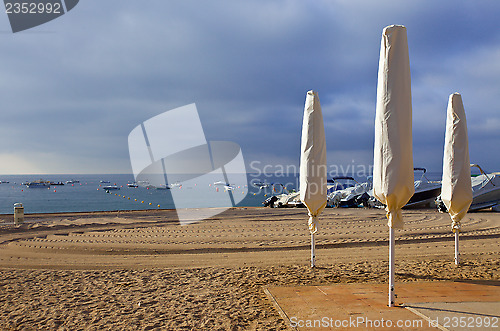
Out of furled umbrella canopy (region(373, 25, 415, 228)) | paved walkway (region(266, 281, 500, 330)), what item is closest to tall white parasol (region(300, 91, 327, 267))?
paved walkway (region(266, 281, 500, 330))

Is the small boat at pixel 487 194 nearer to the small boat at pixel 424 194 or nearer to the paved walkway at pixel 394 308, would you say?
the small boat at pixel 424 194

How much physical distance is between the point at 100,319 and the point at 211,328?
1.54m

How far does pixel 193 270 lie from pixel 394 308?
13.8ft

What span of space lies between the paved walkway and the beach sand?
1.16 ft

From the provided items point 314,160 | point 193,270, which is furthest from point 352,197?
point 193,270

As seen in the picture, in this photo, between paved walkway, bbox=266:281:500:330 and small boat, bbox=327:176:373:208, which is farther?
small boat, bbox=327:176:373:208

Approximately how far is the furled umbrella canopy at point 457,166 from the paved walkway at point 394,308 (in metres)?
1.59

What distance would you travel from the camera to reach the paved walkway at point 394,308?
13.8 ft

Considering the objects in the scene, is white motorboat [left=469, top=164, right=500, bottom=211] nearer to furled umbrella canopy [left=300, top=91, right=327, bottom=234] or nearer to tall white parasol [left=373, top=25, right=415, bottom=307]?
furled umbrella canopy [left=300, top=91, right=327, bottom=234]

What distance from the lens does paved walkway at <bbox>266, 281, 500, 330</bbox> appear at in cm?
420

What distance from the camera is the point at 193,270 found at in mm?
7656

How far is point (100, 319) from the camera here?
4859 mm

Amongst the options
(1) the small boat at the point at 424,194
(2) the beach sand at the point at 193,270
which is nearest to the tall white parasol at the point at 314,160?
(2) the beach sand at the point at 193,270

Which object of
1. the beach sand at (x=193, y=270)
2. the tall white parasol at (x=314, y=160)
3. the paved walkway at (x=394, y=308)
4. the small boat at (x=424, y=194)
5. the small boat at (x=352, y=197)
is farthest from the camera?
the small boat at (x=352, y=197)
